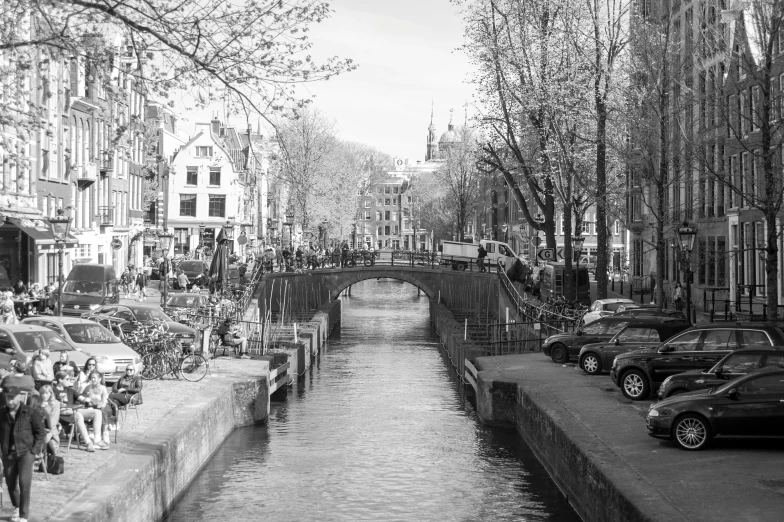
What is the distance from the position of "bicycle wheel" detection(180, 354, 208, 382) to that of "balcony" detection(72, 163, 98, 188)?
85.8ft

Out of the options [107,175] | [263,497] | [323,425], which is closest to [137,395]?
[263,497]

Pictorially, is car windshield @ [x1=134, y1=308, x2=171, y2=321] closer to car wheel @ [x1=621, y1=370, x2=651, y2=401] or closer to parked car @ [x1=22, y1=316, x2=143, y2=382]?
parked car @ [x1=22, y1=316, x2=143, y2=382]

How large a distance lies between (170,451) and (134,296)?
32550 mm

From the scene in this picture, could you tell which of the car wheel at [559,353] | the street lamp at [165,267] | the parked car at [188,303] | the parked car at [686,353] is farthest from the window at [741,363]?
the street lamp at [165,267]

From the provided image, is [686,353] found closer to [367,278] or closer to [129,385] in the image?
[129,385]

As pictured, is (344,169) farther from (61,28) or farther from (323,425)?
(61,28)

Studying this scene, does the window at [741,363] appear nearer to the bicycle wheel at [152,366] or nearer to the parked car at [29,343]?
the parked car at [29,343]

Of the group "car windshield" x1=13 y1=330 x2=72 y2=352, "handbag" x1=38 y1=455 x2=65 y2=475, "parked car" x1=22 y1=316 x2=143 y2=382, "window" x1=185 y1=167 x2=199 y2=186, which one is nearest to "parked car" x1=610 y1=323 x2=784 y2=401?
"parked car" x1=22 y1=316 x2=143 y2=382

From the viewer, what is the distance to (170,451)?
1934cm

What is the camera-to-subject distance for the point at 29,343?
24594 mm

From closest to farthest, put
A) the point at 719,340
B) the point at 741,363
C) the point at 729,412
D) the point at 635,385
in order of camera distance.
A: the point at 729,412 < the point at 741,363 < the point at 719,340 < the point at 635,385

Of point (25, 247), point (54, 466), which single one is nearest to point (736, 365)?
point (54, 466)

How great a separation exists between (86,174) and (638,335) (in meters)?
33.8

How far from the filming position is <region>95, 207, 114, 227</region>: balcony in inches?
2322
